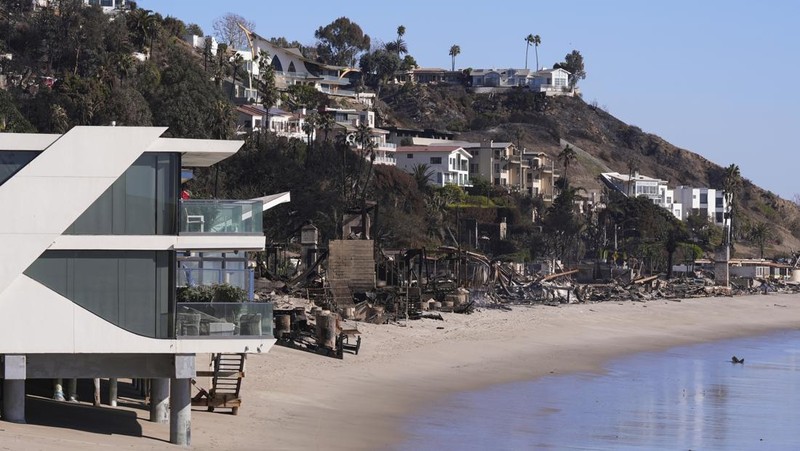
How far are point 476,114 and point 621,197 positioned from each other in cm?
4633

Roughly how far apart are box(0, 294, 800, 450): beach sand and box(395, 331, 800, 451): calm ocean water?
1.10 metres

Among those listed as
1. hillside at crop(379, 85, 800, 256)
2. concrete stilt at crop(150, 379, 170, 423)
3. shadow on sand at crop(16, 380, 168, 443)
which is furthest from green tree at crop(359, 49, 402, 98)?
concrete stilt at crop(150, 379, 170, 423)

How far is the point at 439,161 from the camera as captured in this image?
13438 cm

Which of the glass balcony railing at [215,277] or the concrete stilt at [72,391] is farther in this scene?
the concrete stilt at [72,391]

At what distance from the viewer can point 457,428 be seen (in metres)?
30.0

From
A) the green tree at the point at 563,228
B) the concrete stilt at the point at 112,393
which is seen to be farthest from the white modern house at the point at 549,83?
the concrete stilt at the point at 112,393

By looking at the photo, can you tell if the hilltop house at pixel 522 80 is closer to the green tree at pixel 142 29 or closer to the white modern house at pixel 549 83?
the white modern house at pixel 549 83

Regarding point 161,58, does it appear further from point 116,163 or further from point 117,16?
point 116,163

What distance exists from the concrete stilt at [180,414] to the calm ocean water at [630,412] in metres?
5.66

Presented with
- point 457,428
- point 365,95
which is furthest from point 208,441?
point 365,95

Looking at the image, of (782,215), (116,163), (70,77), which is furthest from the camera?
(782,215)

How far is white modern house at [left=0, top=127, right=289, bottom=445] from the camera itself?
887 inches

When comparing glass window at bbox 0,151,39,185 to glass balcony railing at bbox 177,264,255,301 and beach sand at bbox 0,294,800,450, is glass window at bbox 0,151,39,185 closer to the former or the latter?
glass balcony railing at bbox 177,264,255,301

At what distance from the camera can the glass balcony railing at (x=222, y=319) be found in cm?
2350
